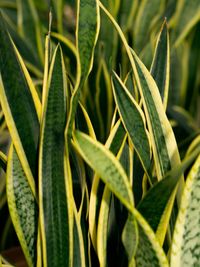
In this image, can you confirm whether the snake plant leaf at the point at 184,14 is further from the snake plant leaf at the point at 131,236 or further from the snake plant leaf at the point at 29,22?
the snake plant leaf at the point at 131,236

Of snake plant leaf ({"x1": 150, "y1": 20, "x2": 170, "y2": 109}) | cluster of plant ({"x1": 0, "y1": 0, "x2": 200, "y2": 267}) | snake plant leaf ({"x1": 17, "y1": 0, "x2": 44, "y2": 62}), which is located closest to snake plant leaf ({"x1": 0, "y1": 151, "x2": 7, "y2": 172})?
cluster of plant ({"x1": 0, "y1": 0, "x2": 200, "y2": 267})

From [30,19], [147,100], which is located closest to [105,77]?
[30,19]

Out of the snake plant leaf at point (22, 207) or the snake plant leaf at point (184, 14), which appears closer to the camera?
the snake plant leaf at point (22, 207)

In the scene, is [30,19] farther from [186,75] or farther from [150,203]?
[150,203]

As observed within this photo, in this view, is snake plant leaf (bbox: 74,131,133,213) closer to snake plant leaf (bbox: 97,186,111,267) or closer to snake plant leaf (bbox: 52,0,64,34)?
snake plant leaf (bbox: 97,186,111,267)

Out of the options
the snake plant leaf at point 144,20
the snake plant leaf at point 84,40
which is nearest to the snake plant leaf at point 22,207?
the snake plant leaf at point 84,40

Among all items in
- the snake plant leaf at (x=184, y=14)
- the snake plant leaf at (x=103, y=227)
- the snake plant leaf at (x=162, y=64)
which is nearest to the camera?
the snake plant leaf at (x=103, y=227)

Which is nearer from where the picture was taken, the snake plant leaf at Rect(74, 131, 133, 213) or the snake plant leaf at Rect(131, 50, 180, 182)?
the snake plant leaf at Rect(74, 131, 133, 213)
